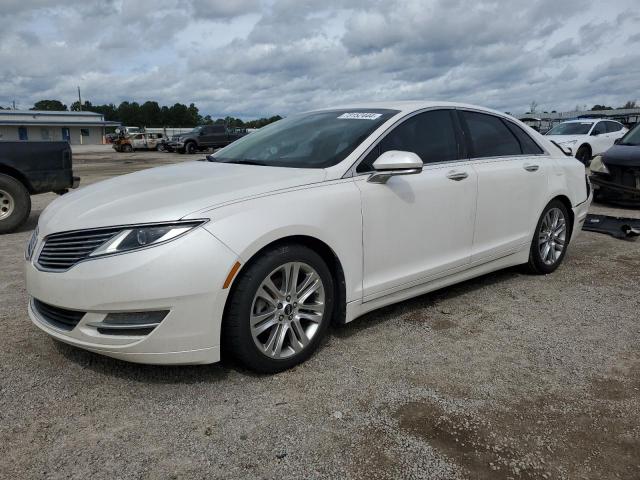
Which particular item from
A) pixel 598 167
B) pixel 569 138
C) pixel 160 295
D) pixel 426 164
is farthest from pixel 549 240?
pixel 569 138

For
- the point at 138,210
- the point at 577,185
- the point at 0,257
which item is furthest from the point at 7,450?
the point at 577,185

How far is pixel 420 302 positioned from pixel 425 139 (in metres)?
1.31

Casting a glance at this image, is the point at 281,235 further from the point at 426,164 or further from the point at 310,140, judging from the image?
the point at 426,164

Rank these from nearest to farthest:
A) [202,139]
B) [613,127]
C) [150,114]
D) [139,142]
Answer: [613,127]
[202,139]
[139,142]
[150,114]

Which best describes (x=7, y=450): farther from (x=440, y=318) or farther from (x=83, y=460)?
(x=440, y=318)

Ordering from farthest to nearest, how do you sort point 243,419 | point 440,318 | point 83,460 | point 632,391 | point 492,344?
point 440,318 → point 492,344 → point 632,391 → point 243,419 → point 83,460

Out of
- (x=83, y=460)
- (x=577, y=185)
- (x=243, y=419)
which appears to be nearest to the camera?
(x=83, y=460)

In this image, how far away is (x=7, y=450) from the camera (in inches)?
94.4

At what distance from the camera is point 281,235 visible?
2926 millimetres

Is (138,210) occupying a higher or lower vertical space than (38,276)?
higher

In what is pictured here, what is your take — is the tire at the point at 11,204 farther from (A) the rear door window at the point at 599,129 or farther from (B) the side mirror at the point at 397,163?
(A) the rear door window at the point at 599,129

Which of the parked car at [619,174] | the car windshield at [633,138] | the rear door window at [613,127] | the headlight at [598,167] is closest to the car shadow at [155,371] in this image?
the parked car at [619,174]

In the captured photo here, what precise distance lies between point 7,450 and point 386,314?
256 centimetres

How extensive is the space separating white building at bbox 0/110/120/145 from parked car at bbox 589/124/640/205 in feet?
189
